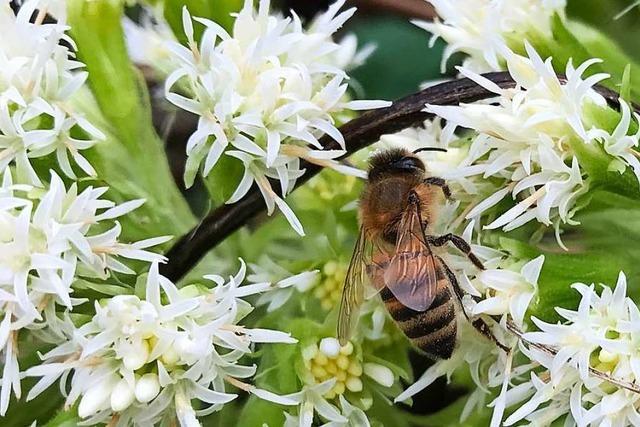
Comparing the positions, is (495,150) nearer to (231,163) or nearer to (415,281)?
(415,281)

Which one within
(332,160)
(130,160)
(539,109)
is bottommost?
(130,160)

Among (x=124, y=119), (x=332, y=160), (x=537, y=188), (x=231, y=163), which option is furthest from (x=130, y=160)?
(x=537, y=188)

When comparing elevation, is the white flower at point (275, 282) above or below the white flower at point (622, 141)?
below

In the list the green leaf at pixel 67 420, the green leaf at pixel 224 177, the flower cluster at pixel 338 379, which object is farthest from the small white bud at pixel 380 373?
the green leaf at pixel 67 420

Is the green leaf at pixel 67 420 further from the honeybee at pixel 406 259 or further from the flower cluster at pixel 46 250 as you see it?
the honeybee at pixel 406 259

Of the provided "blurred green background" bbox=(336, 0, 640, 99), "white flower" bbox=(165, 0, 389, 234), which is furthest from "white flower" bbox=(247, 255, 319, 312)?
"blurred green background" bbox=(336, 0, 640, 99)

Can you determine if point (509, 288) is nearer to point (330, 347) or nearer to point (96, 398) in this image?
point (330, 347)
